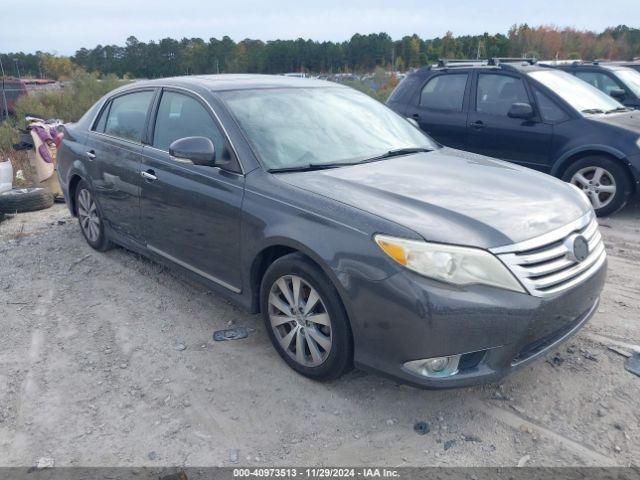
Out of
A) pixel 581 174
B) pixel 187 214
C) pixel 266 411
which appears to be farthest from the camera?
Result: pixel 581 174

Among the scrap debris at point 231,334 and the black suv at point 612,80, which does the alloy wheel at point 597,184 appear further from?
the scrap debris at point 231,334

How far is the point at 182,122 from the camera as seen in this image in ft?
14.1

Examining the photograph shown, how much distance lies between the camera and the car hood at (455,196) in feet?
9.61

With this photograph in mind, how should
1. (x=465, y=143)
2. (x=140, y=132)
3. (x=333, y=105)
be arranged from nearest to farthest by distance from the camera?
(x=333, y=105), (x=140, y=132), (x=465, y=143)

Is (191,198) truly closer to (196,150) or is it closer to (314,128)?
(196,150)

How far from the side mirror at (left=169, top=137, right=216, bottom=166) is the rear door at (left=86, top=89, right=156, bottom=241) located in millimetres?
1024

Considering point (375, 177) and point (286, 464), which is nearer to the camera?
point (286, 464)

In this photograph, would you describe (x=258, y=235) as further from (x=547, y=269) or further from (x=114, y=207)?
(x=114, y=207)

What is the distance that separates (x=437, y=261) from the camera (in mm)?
2775

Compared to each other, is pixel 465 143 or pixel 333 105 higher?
pixel 333 105

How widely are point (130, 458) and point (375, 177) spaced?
2095mm

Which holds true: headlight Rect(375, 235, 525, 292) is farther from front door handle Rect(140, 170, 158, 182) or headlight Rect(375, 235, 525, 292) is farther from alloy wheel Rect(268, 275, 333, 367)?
front door handle Rect(140, 170, 158, 182)

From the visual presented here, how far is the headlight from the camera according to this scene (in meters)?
2.77

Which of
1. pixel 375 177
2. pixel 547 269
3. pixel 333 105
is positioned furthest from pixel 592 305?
pixel 333 105
